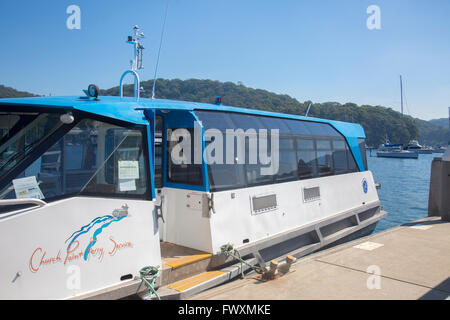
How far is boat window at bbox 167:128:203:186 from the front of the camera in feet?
17.6

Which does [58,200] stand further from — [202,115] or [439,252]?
[439,252]

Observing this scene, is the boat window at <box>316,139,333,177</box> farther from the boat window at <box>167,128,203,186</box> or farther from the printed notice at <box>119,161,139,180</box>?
the printed notice at <box>119,161,139,180</box>

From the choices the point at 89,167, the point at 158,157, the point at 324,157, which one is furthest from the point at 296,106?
the point at 89,167

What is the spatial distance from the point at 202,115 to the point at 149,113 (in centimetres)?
104

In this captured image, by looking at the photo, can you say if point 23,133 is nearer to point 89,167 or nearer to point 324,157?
point 89,167

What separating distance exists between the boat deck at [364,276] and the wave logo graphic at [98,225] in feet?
4.61

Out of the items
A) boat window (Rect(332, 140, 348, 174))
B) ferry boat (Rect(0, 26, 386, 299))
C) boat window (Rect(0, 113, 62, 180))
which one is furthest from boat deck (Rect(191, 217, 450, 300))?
boat window (Rect(0, 113, 62, 180))

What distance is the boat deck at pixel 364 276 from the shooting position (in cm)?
428

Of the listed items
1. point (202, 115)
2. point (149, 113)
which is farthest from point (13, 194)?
point (202, 115)

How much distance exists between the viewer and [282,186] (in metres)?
6.74

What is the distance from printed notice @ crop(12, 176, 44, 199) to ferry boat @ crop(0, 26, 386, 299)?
1 centimetres

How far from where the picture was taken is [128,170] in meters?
4.33

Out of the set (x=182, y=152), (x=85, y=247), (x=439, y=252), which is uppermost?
(x=182, y=152)
